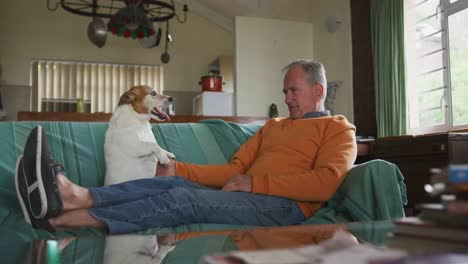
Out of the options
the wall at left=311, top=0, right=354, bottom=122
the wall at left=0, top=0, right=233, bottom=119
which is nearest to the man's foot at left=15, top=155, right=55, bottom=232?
the wall at left=311, top=0, right=354, bottom=122

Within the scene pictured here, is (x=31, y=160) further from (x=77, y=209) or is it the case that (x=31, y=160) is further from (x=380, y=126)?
(x=380, y=126)

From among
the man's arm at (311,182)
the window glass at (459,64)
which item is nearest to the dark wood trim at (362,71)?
the window glass at (459,64)

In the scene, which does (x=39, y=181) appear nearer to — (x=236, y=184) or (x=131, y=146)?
(x=131, y=146)

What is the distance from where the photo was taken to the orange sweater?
6.29 ft

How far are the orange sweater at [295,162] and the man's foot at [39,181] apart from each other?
2.26 ft

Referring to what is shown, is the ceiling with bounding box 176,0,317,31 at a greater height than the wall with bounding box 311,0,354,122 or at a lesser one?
greater

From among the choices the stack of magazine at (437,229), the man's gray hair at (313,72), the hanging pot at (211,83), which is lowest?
the stack of magazine at (437,229)

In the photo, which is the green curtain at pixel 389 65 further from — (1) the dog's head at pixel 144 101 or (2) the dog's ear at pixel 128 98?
(2) the dog's ear at pixel 128 98

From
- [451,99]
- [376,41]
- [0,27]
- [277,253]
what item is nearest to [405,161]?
[451,99]

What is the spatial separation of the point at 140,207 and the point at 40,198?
0.31 metres

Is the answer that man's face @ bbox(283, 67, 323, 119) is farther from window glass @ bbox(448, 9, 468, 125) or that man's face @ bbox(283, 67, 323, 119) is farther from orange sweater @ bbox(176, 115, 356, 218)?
window glass @ bbox(448, 9, 468, 125)

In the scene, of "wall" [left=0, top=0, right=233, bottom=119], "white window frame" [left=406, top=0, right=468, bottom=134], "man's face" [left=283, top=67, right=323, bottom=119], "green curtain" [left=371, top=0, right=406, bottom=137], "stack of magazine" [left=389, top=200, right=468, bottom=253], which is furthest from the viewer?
"wall" [left=0, top=0, right=233, bottom=119]

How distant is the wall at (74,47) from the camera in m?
7.42

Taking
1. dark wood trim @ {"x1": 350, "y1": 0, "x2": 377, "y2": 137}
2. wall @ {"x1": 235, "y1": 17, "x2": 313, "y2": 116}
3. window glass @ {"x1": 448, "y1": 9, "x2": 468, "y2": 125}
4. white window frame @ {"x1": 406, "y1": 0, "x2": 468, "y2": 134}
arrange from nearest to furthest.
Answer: window glass @ {"x1": 448, "y1": 9, "x2": 468, "y2": 125}
white window frame @ {"x1": 406, "y1": 0, "x2": 468, "y2": 134}
dark wood trim @ {"x1": 350, "y1": 0, "x2": 377, "y2": 137}
wall @ {"x1": 235, "y1": 17, "x2": 313, "y2": 116}
